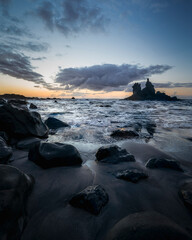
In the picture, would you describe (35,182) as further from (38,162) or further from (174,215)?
(174,215)

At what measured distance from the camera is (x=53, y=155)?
2.43m

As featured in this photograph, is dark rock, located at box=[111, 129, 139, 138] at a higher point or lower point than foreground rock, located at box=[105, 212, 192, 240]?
lower

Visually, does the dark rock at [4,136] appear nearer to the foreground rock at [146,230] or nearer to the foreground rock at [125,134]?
the foreground rock at [125,134]

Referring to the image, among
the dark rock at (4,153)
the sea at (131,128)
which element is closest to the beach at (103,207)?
the dark rock at (4,153)

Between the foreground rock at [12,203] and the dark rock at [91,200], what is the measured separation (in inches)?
22.1

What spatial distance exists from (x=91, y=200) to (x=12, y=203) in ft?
2.75

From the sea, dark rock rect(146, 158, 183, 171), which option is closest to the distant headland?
the sea

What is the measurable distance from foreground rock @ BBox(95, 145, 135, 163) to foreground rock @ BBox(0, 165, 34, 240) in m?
1.66

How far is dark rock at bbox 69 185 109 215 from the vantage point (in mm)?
1418

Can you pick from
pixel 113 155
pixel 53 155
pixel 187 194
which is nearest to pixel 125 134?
pixel 113 155

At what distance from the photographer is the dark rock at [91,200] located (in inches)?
55.8

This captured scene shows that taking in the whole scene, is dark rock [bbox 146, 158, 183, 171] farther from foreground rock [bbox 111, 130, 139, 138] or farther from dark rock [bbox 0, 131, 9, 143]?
dark rock [bbox 0, 131, 9, 143]

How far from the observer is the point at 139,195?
1.71m

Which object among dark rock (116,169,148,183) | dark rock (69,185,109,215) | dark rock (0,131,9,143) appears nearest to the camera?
dark rock (69,185,109,215)
